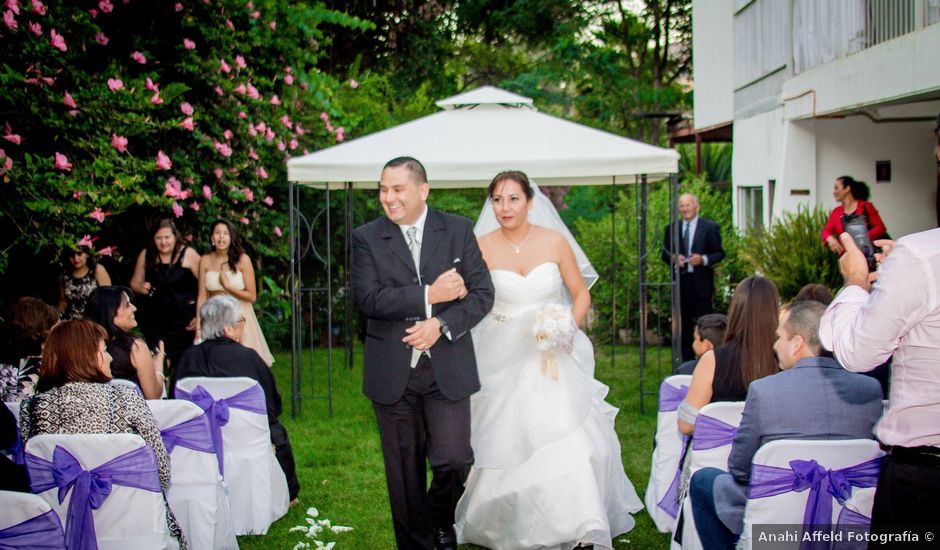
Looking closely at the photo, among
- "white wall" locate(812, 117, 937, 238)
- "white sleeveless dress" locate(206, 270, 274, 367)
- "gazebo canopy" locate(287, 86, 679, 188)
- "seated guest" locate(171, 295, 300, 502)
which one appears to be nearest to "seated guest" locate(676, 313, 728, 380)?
"gazebo canopy" locate(287, 86, 679, 188)

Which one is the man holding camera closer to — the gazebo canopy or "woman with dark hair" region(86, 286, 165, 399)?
"woman with dark hair" region(86, 286, 165, 399)

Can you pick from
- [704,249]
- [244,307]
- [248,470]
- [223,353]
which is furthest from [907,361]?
[704,249]

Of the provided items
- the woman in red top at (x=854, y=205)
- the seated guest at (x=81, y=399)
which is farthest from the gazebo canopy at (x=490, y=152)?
the seated guest at (x=81, y=399)

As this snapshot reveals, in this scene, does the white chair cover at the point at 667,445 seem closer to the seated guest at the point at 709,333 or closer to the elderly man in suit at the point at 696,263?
the seated guest at the point at 709,333

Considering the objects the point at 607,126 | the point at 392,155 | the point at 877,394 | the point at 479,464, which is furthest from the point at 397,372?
the point at 607,126

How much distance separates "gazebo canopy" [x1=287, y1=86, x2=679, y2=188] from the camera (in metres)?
7.86

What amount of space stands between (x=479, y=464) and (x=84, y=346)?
83.8 inches

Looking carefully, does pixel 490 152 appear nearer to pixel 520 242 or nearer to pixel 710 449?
pixel 520 242

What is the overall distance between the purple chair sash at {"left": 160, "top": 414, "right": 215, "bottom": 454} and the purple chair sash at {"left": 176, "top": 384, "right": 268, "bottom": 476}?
0.59 meters

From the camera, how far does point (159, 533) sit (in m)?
4.08

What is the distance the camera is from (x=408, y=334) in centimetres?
451

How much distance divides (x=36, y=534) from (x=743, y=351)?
3032mm

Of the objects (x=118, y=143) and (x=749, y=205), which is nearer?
(x=118, y=143)

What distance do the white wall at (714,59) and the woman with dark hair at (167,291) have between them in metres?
10.3
